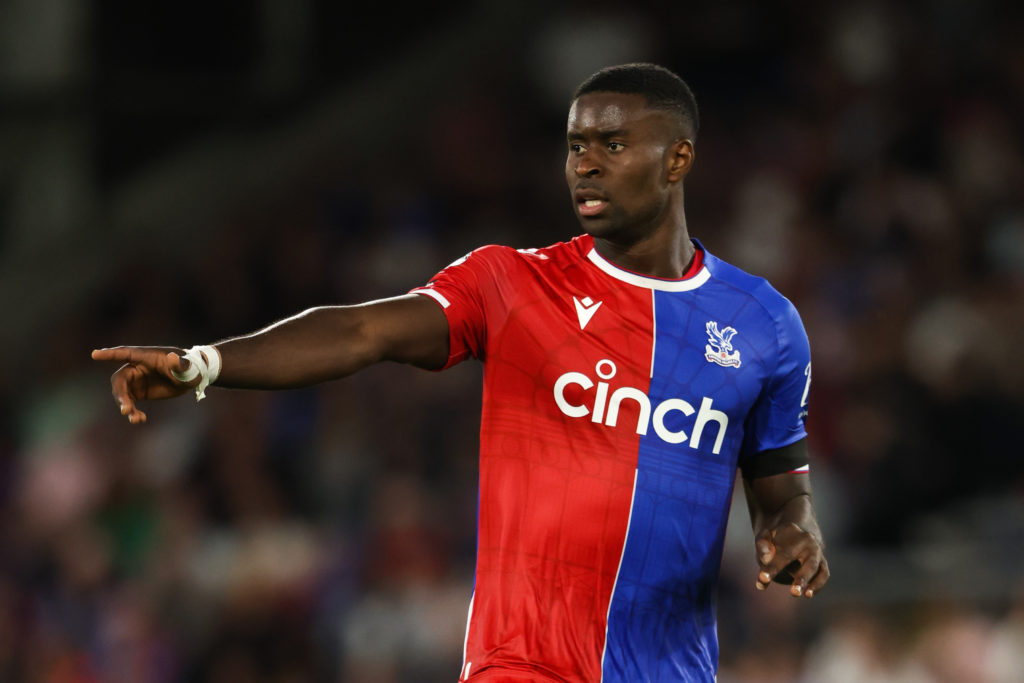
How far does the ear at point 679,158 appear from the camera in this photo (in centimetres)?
425

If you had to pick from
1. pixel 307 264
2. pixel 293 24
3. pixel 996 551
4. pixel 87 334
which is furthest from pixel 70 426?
pixel 996 551

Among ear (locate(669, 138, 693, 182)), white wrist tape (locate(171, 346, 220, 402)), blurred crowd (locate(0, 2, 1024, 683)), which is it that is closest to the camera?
white wrist tape (locate(171, 346, 220, 402))

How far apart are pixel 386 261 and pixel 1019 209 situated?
183 inches

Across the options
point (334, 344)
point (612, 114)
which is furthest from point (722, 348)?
point (334, 344)

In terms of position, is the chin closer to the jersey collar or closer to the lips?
the lips

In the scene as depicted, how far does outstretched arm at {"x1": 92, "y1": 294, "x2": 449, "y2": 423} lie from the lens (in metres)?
3.39

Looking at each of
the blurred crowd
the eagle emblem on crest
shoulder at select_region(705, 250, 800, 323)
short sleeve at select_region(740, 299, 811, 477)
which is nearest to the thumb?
short sleeve at select_region(740, 299, 811, 477)

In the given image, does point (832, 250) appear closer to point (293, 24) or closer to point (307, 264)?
point (307, 264)

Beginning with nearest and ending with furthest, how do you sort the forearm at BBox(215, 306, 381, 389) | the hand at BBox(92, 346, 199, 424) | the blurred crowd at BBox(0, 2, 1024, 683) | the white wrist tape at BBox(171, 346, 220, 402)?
1. the hand at BBox(92, 346, 199, 424)
2. the white wrist tape at BBox(171, 346, 220, 402)
3. the forearm at BBox(215, 306, 381, 389)
4. the blurred crowd at BBox(0, 2, 1024, 683)

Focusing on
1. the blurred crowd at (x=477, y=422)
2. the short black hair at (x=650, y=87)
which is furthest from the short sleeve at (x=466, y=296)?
the blurred crowd at (x=477, y=422)

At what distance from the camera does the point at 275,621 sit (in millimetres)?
8656

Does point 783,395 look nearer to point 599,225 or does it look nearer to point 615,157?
point 599,225

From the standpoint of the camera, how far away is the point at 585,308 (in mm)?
4215

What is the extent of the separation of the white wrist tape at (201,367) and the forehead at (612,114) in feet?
4.02
